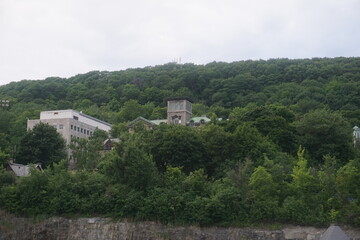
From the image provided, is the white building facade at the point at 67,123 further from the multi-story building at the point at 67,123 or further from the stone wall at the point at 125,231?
the stone wall at the point at 125,231

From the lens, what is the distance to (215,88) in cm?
15012

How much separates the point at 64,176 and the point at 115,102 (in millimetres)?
88314

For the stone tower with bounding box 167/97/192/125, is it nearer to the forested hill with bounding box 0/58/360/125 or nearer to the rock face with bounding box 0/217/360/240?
the forested hill with bounding box 0/58/360/125

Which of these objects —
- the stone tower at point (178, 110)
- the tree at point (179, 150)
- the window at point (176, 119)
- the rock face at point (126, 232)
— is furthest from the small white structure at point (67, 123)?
the rock face at point (126, 232)

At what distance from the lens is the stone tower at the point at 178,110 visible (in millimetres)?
94438

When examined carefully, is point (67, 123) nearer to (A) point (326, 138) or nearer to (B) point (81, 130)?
(B) point (81, 130)

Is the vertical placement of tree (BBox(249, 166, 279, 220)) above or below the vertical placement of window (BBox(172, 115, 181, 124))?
below

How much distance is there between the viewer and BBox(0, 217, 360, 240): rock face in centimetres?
4772

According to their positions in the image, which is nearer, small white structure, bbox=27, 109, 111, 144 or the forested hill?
small white structure, bbox=27, 109, 111, 144

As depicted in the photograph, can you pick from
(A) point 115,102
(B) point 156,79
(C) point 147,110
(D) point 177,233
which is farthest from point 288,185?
Answer: (B) point 156,79

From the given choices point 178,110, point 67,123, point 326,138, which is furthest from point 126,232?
point 178,110

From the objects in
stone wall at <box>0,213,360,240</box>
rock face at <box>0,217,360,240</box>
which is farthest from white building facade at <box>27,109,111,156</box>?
rock face at <box>0,217,360,240</box>

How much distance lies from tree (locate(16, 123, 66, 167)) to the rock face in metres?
19.0

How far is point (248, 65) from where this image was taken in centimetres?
16262
